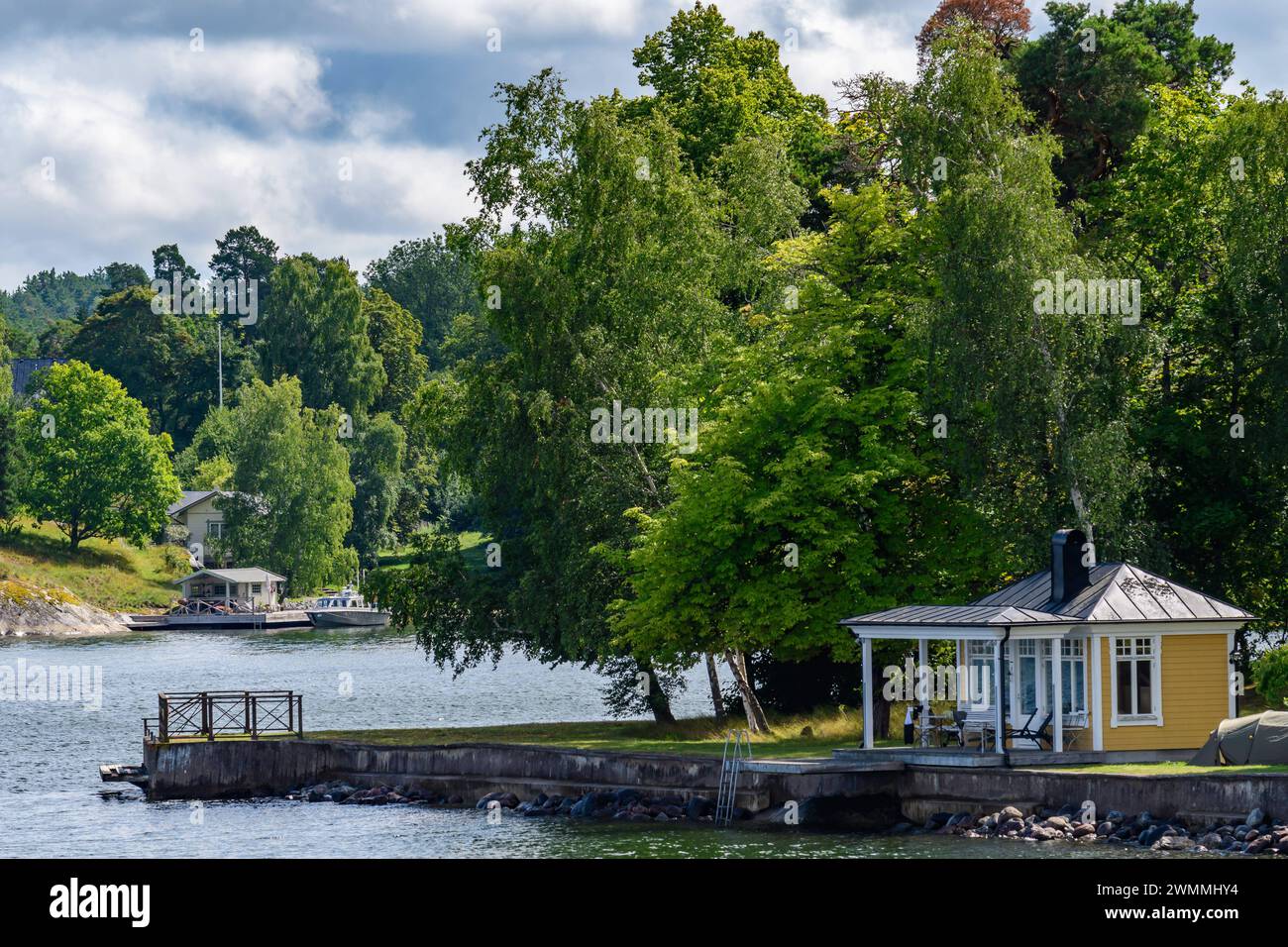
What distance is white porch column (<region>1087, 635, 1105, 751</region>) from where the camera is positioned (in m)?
36.4

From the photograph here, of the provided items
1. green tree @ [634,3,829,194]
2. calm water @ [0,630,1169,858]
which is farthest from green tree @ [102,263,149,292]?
green tree @ [634,3,829,194]

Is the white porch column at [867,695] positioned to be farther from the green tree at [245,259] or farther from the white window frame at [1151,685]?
the green tree at [245,259]

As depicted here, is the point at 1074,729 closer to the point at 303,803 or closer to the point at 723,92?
the point at 303,803

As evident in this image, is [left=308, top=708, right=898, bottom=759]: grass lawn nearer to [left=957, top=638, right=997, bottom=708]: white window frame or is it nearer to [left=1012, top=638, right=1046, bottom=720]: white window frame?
[left=957, top=638, right=997, bottom=708]: white window frame

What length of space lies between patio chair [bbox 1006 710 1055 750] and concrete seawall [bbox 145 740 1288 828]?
6.39ft

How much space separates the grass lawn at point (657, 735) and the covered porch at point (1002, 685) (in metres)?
2.59

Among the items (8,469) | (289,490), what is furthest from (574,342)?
(8,469)

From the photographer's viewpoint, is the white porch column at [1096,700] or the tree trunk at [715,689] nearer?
the white porch column at [1096,700]

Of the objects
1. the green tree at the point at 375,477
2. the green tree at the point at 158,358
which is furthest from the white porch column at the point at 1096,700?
the green tree at the point at 158,358

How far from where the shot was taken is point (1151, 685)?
121 ft

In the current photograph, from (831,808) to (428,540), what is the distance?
21.7 m

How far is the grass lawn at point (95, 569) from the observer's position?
411 ft

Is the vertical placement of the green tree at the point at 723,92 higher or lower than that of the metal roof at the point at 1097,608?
higher

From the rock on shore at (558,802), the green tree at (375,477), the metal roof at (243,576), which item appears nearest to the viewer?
the rock on shore at (558,802)
